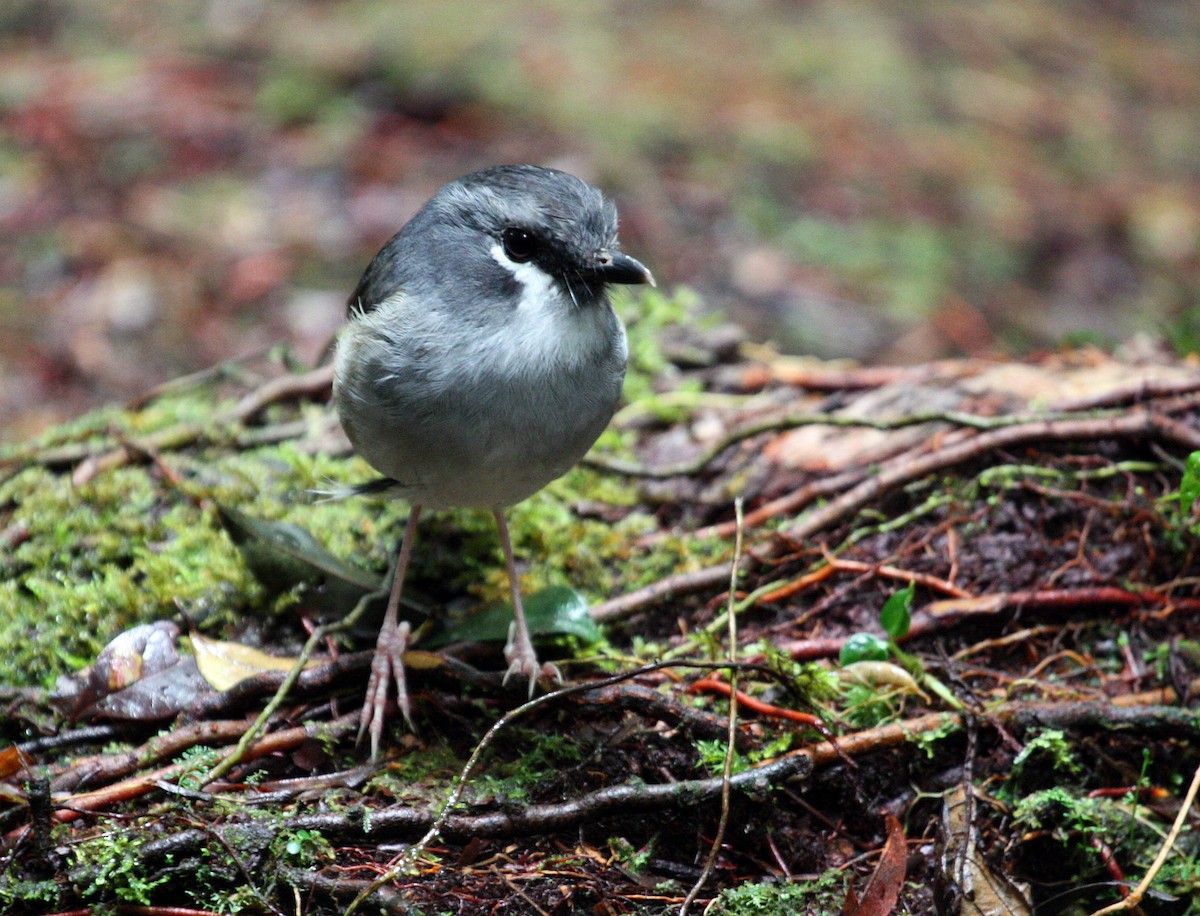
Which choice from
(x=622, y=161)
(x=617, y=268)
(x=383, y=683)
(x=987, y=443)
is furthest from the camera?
(x=622, y=161)

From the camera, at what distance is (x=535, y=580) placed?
4012mm

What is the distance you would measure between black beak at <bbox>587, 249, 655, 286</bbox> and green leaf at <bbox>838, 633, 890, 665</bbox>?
4.19 ft

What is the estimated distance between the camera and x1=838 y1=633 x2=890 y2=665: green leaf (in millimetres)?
3316

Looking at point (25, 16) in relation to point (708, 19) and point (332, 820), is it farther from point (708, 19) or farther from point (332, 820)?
point (332, 820)

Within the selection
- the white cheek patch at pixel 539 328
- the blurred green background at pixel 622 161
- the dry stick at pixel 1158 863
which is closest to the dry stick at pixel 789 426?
the white cheek patch at pixel 539 328

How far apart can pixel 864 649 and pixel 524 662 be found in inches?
41.3

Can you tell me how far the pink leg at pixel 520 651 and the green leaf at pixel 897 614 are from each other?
3.41 ft

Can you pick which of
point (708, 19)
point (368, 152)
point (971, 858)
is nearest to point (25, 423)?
point (368, 152)

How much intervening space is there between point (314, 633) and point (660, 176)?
5.93 meters

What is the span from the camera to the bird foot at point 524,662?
3.28 metres

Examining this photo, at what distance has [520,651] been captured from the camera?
11.1 feet

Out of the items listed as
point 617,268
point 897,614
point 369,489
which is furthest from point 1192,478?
point 369,489

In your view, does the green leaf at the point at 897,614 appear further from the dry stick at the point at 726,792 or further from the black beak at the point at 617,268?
the black beak at the point at 617,268

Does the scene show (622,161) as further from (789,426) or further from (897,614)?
(897,614)
